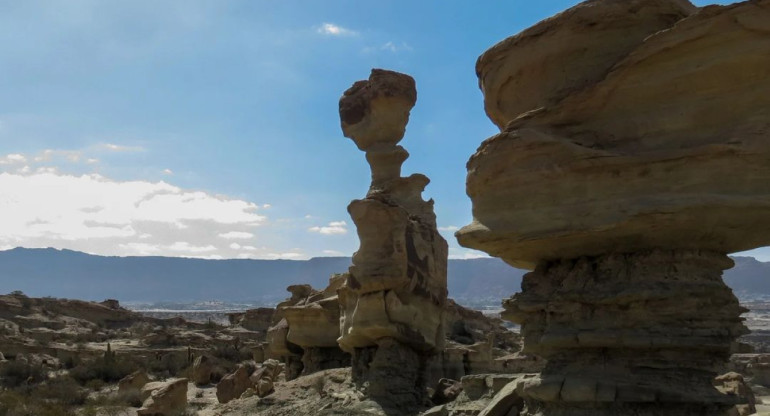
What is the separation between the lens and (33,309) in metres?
41.9

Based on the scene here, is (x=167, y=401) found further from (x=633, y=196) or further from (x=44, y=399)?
(x=633, y=196)

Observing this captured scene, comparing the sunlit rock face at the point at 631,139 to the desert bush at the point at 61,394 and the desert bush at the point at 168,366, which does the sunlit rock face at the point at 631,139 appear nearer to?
the desert bush at the point at 61,394

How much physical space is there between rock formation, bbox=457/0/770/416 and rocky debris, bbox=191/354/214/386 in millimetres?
19727

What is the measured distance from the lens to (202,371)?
2572 centimetres

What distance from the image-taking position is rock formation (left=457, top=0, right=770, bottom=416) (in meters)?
6.64

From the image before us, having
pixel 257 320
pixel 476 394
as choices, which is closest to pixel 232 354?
pixel 257 320

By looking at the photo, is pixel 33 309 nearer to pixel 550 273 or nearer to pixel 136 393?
pixel 136 393

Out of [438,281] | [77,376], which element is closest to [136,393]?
[77,376]

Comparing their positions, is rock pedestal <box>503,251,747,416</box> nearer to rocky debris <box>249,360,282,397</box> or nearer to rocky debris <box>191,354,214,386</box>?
rocky debris <box>249,360,282,397</box>

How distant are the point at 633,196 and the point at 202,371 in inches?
850

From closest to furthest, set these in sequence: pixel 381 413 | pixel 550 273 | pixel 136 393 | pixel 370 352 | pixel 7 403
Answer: pixel 550 273, pixel 381 413, pixel 370 352, pixel 7 403, pixel 136 393

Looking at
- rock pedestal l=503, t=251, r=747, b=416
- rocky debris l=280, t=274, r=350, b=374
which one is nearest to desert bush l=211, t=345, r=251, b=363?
rocky debris l=280, t=274, r=350, b=374

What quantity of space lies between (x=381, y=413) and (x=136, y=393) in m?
10.3

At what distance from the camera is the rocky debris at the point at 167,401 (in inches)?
635
